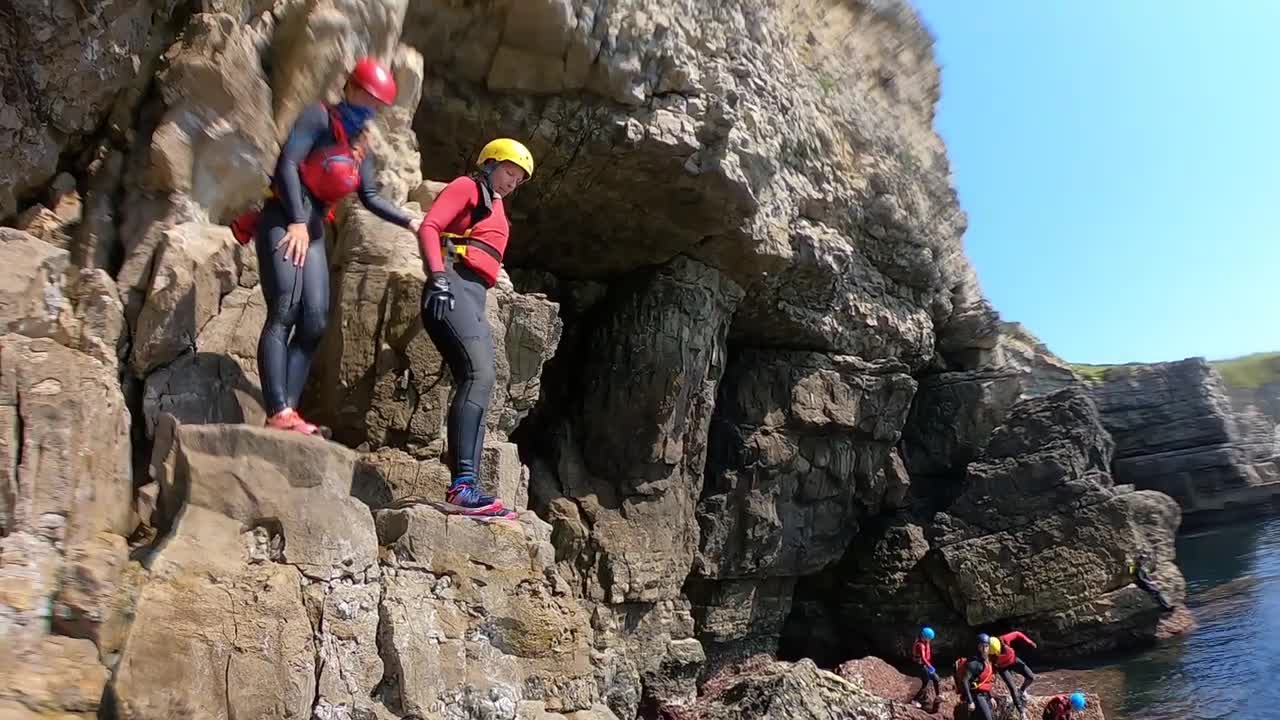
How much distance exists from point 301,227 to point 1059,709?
39.1 feet

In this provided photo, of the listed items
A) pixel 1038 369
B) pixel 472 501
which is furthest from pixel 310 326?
pixel 1038 369

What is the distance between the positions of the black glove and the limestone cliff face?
68 centimetres

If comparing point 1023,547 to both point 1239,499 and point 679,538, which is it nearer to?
point 679,538

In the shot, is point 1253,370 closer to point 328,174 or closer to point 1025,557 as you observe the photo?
point 1025,557

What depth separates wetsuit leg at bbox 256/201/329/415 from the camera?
3.89 m

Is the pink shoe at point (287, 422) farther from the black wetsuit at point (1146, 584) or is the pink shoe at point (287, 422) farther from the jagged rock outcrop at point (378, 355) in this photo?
the black wetsuit at point (1146, 584)

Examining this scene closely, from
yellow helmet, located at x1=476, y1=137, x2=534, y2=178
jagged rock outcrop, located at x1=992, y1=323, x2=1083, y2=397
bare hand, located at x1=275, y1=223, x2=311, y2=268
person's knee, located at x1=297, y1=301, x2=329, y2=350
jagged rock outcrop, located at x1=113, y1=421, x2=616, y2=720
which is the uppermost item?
jagged rock outcrop, located at x1=992, y1=323, x2=1083, y2=397

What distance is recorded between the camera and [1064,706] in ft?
36.9

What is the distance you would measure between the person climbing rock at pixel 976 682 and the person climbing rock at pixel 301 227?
11.7 m

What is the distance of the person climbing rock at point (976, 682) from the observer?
39.9 feet

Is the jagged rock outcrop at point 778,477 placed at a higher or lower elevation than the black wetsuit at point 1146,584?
higher

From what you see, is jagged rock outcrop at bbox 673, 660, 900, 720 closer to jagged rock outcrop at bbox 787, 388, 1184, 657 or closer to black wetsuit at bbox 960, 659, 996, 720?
black wetsuit at bbox 960, 659, 996, 720

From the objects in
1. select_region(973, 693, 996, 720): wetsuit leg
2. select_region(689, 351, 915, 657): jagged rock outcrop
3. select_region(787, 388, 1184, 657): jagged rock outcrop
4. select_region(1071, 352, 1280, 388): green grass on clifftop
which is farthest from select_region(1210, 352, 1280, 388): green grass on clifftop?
select_region(973, 693, 996, 720): wetsuit leg

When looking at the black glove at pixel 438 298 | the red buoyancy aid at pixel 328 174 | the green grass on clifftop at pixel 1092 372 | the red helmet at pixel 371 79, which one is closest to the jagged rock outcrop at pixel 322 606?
the black glove at pixel 438 298
